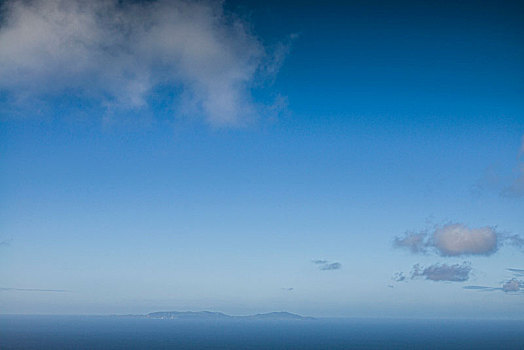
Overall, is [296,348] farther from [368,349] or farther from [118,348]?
[118,348]

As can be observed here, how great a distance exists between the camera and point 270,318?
107562 mm

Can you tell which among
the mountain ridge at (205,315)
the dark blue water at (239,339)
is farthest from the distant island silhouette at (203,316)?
the dark blue water at (239,339)

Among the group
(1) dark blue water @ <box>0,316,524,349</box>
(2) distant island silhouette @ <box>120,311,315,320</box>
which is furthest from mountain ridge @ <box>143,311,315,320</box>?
(1) dark blue water @ <box>0,316,524,349</box>

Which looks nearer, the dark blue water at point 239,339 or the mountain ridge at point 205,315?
the dark blue water at point 239,339

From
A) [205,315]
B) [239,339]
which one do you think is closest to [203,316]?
[205,315]

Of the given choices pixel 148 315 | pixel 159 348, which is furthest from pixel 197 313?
pixel 159 348

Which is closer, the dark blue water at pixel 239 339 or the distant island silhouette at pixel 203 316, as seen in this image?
the dark blue water at pixel 239 339

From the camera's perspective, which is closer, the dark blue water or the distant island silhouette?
the dark blue water

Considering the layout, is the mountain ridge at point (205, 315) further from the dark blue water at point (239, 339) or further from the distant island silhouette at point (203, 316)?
the dark blue water at point (239, 339)

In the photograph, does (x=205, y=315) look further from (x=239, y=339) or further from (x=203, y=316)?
(x=239, y=339)

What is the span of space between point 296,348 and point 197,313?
76.8 metres

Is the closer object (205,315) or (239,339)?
(239,339)

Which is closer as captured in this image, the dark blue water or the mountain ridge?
the dark blue water

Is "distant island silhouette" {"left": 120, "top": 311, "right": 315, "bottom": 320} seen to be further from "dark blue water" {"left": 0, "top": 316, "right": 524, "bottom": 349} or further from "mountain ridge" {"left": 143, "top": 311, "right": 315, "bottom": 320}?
"dark blue water" {"left": 0, "top": 316, "right": 524, "bottom": 349}
